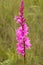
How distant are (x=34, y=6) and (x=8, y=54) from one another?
0.74m

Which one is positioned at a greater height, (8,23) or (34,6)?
(34,6)

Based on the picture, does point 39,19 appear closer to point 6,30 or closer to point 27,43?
point 6,30

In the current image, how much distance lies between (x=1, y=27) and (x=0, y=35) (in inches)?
4.8

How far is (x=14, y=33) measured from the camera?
286 cm

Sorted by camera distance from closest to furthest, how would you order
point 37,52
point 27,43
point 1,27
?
point 27,43 < point 37,52 < point 1,27

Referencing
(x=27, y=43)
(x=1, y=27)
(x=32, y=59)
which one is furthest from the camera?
(x=1, y=27)

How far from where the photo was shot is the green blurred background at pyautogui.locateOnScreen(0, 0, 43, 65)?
2.50 meters

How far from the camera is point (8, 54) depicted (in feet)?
8.48

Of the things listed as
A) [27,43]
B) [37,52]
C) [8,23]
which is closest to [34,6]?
[8,23]

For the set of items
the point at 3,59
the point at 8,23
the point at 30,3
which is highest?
the point at 30,3

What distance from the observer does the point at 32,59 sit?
96.7 inches

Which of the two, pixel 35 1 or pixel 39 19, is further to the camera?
pixel 35 1

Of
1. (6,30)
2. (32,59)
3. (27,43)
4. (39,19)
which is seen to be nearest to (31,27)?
(39,19)

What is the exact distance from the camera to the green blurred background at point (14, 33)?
2.50 meters
